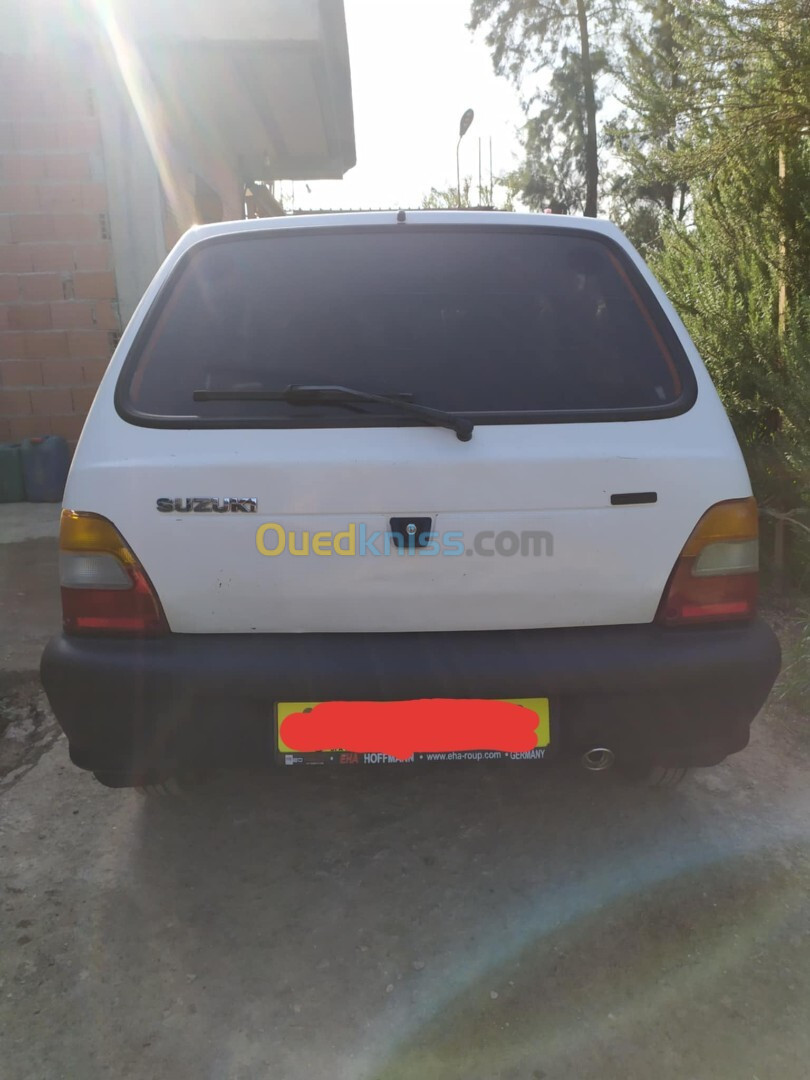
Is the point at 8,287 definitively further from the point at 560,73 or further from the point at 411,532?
the point at 560,73

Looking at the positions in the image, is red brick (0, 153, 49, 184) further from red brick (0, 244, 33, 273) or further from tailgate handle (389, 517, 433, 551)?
tailgate handle (389, 517, 433, 551)

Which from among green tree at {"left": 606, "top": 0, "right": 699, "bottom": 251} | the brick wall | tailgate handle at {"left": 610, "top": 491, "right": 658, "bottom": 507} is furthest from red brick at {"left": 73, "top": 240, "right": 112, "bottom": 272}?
tailgate handle at {"left": 610, "top": 491, "right": 658, "bottom": 507}

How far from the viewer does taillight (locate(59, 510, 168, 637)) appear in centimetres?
189

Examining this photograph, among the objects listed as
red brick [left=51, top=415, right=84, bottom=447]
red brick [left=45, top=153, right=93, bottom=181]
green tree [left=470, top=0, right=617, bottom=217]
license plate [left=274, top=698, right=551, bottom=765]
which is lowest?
license plate [left=274, top=698, right=551, bottom=765]

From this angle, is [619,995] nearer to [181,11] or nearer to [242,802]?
[242,802]

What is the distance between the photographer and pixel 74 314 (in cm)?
653

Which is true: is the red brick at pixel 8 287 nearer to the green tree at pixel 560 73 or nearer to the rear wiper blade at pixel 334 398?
the rear wiper blade at pixel 334 398

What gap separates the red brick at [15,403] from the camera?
263 inches

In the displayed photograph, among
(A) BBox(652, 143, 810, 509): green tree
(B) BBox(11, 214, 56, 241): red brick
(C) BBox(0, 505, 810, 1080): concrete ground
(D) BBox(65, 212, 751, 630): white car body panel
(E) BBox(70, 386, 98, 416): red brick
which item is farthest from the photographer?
(E) BBox(70, 386, 98, 416): red brick

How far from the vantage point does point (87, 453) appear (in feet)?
6.40

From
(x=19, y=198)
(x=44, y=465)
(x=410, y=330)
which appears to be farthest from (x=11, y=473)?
(x=410, y=330)

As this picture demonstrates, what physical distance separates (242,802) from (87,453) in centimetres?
122

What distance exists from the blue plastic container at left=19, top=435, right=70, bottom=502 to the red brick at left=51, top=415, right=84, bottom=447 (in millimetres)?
146

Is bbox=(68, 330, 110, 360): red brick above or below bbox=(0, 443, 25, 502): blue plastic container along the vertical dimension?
above
